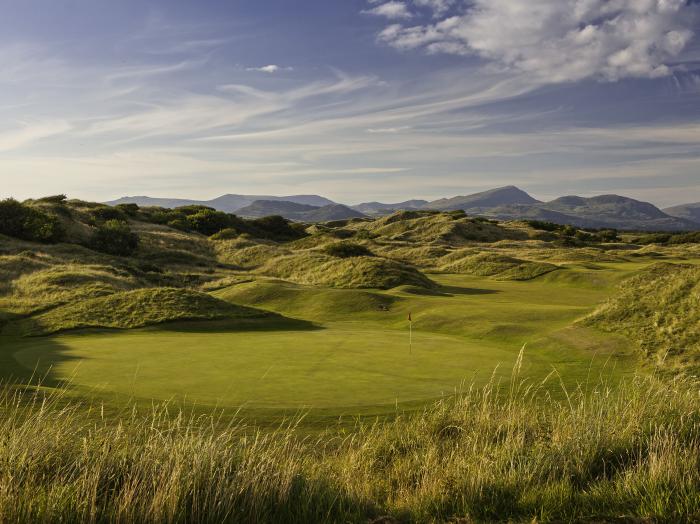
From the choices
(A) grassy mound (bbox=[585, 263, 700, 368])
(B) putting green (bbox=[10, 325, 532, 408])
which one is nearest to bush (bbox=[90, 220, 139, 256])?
(B) putting green (bbox=[10, 325, 532, 408])

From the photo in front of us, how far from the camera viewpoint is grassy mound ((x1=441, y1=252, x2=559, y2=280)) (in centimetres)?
5047

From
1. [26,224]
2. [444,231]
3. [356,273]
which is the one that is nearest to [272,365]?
[356,273]

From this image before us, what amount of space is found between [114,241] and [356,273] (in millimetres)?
29872

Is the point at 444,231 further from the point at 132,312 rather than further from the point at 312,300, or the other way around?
the point at 132,312

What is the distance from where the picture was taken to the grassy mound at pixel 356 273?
41.0 metres

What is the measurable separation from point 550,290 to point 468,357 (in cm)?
2705

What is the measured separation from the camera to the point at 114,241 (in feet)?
192

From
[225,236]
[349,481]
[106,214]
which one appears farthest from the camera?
[106,214]

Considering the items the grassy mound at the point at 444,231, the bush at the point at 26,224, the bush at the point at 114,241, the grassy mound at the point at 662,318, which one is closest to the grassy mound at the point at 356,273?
the bush at the point at 114,241

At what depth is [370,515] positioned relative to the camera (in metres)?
5.94

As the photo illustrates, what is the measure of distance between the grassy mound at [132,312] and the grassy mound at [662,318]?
15.2 metres

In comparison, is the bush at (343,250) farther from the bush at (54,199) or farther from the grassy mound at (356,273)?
the bush at (54,199)

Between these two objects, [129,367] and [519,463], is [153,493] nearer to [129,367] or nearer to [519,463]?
[519,463]

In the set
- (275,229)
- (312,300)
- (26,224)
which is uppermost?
(26,224)
